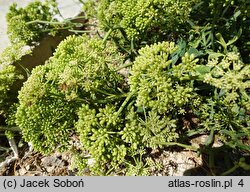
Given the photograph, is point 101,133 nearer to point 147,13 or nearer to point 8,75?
point 147,13

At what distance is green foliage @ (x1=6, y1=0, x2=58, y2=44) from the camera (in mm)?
1960

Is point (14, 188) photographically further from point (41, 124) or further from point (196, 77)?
point (196, 77)

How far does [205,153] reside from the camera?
5.41 ft

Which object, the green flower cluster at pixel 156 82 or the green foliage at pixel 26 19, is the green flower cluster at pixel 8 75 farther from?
the green flower cluster at pixel 156 82

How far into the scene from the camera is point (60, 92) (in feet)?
4.78

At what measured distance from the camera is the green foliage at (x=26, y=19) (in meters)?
1.96

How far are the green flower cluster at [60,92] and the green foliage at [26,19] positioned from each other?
1.87 feet

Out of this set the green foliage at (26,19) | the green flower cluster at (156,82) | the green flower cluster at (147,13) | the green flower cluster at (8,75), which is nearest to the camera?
the green flower cluster at (156,82)

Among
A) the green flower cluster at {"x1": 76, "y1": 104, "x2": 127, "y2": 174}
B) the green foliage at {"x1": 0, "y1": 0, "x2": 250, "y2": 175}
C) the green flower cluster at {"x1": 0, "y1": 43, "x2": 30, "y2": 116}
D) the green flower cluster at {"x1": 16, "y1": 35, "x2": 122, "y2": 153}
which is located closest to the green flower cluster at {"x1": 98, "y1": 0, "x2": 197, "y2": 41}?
the green foliage at {"x1": 0, "y1": 0, "x2": 250, "y2": 175}

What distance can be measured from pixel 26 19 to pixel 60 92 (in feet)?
2.53

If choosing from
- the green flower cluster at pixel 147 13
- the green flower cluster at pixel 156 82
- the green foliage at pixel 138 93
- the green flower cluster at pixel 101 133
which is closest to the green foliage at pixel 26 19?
the green foliage at pixel 138 93

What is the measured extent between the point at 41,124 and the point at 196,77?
67cm

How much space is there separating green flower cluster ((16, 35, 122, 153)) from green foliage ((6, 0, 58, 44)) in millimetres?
571

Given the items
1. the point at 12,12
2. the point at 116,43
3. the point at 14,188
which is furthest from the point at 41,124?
the point at 12,12
